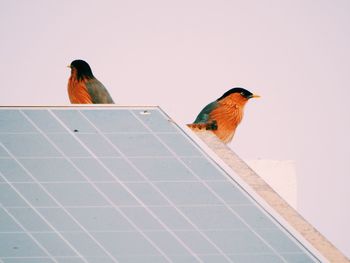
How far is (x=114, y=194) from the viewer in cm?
813

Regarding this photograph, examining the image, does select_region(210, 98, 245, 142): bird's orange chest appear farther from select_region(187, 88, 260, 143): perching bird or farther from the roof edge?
the roof edge

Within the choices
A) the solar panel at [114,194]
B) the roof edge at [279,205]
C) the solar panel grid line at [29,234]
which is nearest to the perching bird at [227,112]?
the roof edge at [279,205]

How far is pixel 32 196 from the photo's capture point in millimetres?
8227

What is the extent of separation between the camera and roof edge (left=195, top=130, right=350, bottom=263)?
763 centimetres

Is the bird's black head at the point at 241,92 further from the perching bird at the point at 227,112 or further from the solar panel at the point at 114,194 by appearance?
the solar panel at the point at 114,194

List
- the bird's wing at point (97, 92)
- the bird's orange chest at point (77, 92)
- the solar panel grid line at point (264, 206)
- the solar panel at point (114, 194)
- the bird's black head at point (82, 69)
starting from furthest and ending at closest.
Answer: the bird's black head at point (82, 69) < the bird's orange chest at point (77, 92) < the bird's wing at point (97, 92) < the solar panel at point (114, 194) < the solar panel grid line at point (264, 206)

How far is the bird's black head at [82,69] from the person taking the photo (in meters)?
11.2

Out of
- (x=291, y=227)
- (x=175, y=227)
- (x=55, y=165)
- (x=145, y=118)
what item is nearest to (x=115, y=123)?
(x=145, y=118)

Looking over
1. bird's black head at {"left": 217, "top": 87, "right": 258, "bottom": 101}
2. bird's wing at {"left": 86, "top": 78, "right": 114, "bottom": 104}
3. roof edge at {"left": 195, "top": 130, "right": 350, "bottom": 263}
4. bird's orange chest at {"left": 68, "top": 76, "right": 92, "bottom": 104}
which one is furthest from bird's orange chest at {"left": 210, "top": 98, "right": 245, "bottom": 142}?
roof edge at {"left": 195, "top": 130, "right": 350, "bottom": 263}

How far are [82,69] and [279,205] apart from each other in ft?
15.4

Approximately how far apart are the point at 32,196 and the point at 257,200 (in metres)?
2.72

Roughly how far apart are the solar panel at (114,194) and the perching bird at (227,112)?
2.80m

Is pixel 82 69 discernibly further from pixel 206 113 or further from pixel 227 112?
pixel 227 112

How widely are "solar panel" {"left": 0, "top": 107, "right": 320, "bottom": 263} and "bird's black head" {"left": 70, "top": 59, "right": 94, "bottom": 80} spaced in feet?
10.2
